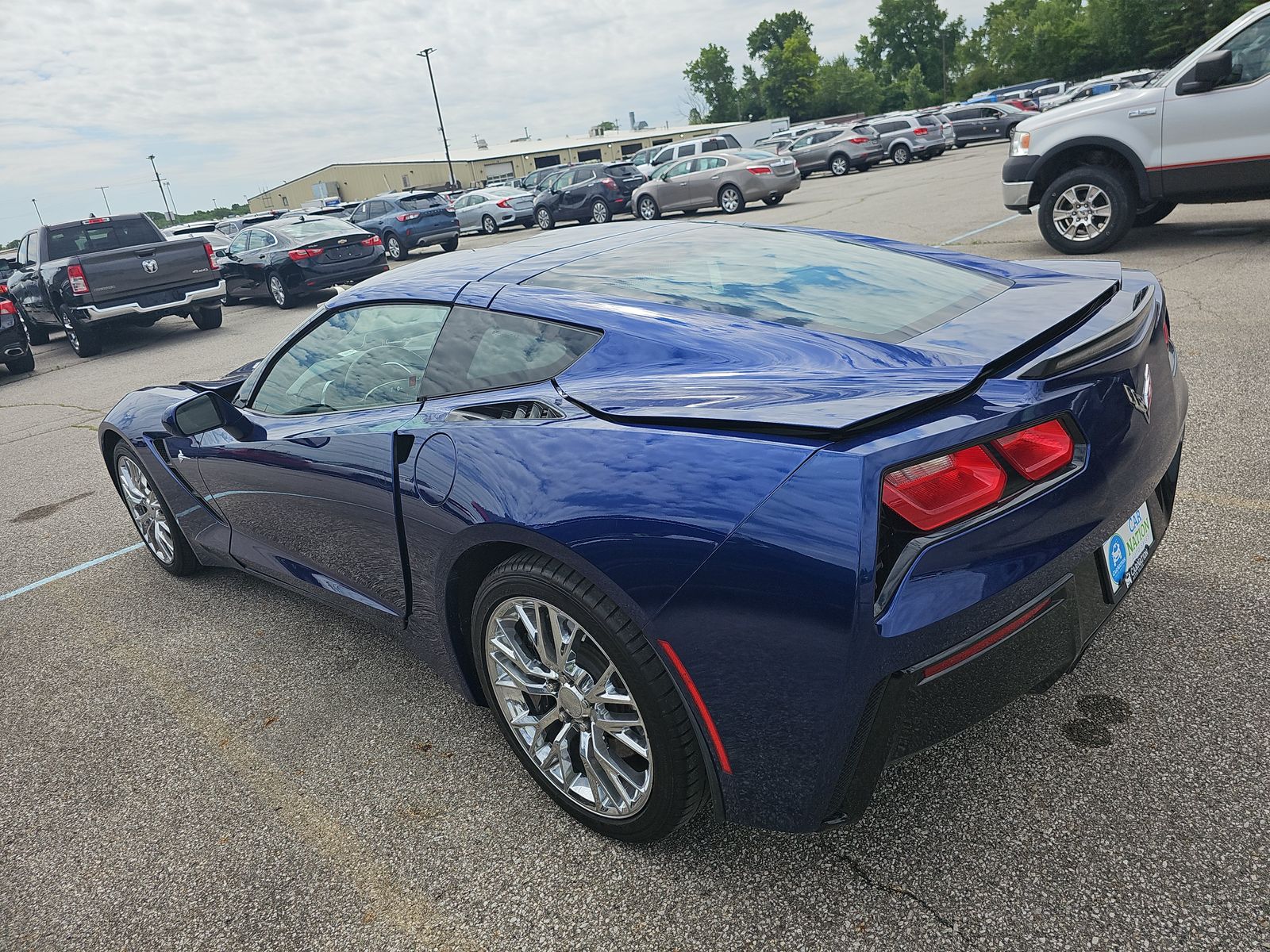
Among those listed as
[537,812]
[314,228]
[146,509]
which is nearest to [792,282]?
[537,812]

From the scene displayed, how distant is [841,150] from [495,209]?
1142 centimetres

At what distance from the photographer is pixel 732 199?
20500 mm

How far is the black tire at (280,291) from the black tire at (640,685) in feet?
46.7

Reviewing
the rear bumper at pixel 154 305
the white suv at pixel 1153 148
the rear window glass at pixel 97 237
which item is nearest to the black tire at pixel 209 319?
the rear bumper at pixel 154 305

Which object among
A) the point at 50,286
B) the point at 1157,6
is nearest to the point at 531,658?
the point at 50,286

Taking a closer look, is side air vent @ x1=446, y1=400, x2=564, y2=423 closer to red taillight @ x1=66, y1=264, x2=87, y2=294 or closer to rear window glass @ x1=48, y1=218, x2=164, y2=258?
red taillight @ x1=66, y1=264, x2=87, y2=294

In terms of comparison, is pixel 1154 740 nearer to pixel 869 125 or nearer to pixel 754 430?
pixel 754 430

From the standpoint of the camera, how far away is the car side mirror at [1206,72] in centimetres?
704

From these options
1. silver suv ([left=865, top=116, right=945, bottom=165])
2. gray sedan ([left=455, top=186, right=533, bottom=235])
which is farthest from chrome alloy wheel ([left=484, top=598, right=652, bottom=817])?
silver suv ([left=865, top=116, right=945, bottom=165])

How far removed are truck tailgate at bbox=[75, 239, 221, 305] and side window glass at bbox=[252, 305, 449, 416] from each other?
34.5ft

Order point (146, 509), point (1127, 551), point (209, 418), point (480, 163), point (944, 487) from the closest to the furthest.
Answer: point (944, 487) → point (1127, 551) → point (209, 418) → point (146, 509) → point (480, 163)

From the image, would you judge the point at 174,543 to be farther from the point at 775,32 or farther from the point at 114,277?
the point at 775,32

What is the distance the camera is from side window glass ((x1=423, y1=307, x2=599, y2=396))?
7.68 ft

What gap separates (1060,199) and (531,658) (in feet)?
25.6
